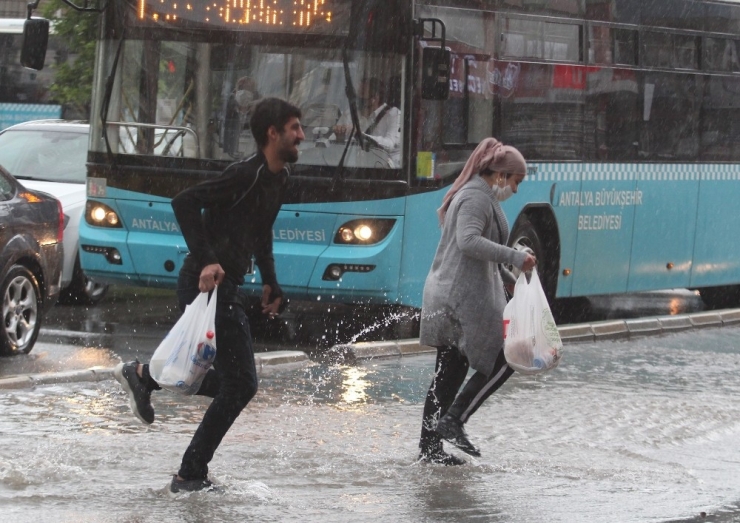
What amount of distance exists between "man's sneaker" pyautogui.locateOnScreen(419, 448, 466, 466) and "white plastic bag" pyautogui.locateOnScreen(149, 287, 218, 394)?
158 centimetres

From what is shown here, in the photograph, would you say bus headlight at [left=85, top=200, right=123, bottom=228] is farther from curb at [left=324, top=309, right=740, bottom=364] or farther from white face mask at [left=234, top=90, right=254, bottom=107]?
curb at [left=324, top=309, right=740, bottom=364]

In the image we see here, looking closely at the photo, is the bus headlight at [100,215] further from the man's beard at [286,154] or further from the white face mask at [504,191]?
the man's beard at [286,154]

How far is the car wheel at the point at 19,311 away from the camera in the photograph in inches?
434

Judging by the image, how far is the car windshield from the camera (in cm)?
1568

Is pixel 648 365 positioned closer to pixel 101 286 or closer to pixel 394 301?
pixel 394 301

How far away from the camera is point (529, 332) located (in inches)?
301

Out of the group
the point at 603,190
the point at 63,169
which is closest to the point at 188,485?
the point at 603,190

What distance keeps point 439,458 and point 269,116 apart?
2.12 metres

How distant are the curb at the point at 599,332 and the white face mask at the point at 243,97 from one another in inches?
84.8

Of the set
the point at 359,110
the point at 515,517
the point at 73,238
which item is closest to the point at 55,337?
the point at 73,238

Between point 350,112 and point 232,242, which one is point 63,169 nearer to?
point 350,112

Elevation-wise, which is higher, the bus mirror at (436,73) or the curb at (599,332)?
the bus mirror at (436,73)

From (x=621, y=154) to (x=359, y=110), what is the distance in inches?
150

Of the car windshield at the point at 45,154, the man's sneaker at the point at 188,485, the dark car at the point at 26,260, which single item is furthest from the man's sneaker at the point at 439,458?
the car windshield at the point at 45,154
